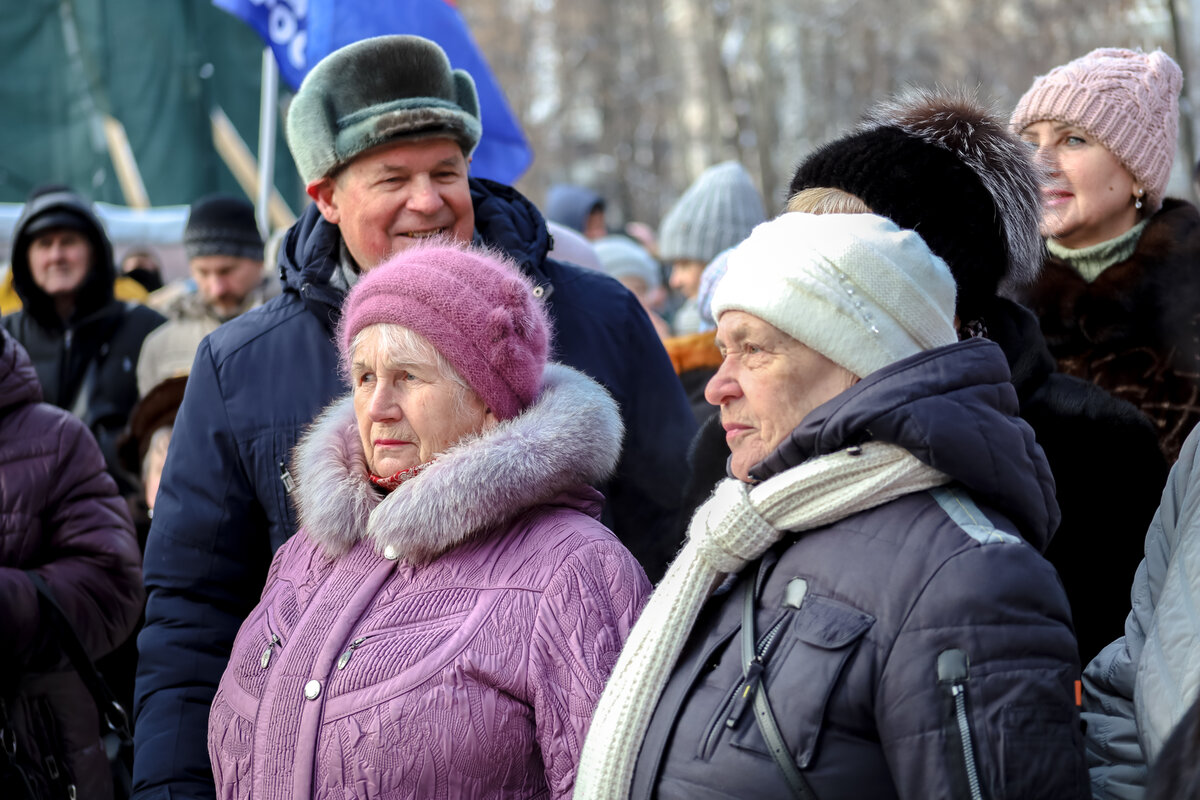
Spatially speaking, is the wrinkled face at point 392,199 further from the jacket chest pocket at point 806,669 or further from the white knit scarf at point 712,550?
the jacket chest pocket at point 806,669

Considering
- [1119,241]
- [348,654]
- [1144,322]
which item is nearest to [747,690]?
[348,654]

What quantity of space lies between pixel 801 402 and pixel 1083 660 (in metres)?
0.97

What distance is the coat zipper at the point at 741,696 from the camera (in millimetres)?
1804

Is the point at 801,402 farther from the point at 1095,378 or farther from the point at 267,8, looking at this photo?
the point at 267,8

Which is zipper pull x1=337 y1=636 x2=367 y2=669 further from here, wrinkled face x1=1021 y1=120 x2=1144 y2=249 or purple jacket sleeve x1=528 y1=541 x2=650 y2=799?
wrinkled face x1=1021 y1=120 x2=1144 y2=249

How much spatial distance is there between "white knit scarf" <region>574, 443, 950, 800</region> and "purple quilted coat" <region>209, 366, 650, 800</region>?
115 mm

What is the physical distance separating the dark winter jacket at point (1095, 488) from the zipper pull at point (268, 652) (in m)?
1.48

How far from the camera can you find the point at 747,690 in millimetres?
1802

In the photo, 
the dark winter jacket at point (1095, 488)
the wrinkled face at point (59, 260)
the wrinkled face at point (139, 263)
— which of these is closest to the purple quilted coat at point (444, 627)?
the dark winter jacket at point (1095, 488)

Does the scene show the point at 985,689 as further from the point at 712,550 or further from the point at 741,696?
the point at 712,550

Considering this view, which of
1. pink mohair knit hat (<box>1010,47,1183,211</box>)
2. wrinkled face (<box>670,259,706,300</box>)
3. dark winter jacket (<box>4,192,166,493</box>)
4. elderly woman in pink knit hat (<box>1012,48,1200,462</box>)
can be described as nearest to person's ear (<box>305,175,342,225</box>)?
elderly woman in pink knit hat (<box>1012,48,1200,462</box>)

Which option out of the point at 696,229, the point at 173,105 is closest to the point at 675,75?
the point at 173,105

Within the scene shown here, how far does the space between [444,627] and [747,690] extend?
613 mm

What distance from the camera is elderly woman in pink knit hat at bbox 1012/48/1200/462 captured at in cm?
317
